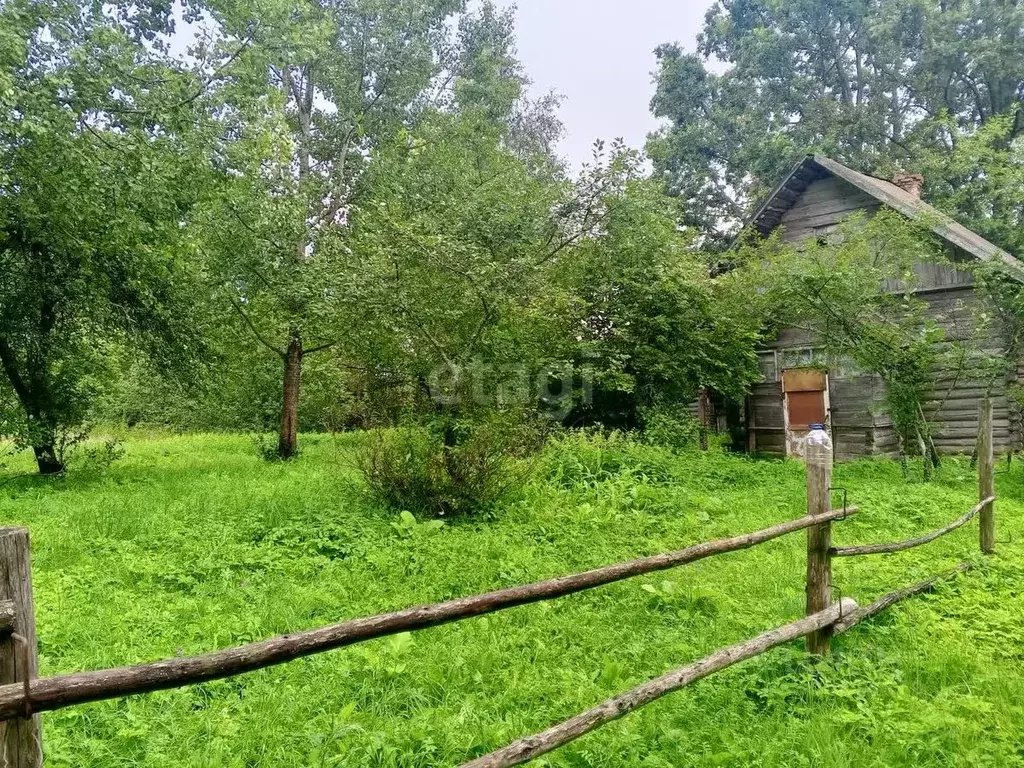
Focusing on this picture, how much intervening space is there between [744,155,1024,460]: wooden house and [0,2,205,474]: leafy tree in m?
11.4

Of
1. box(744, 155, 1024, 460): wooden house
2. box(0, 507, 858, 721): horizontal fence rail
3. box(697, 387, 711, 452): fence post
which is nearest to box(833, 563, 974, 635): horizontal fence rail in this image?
box(0, 507, 858, 721): horizontal fence rail

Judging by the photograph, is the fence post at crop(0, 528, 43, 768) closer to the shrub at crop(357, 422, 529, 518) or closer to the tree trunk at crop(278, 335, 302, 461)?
the shrub at crop(357, 422, 529, 518)

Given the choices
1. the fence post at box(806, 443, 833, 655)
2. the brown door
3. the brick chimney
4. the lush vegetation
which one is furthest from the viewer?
the brick chimney

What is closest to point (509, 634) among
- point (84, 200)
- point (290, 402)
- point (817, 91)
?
point (84, 200)

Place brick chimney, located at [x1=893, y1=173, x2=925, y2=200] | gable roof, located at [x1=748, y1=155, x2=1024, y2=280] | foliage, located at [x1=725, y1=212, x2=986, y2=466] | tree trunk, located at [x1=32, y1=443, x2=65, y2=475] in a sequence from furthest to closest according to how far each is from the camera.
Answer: brick chimney, located at [x1=893, y1=173, x2=925, y2=200] → gable roof, located at [x1=748, y1=155, x2=1024, y2=280] → tree trunk, located at [x1=32, y1=443, x2=65, y2=475] → foliage, located at [x1=725, y1=212, x2=986, y2=466]

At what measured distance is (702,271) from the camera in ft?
43.3

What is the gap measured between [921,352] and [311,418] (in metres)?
16.1

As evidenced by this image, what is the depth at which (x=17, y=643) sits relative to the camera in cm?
151

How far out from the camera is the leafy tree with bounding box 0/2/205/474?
26.5ft

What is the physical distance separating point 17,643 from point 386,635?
1077 mm

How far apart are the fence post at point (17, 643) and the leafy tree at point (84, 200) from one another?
730 centimetres

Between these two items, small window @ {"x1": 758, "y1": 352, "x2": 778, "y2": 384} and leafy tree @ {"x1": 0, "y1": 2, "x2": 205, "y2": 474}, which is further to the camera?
small window @ {"x1": 758, "y1": 352, "x2": 778, "y2": 384}

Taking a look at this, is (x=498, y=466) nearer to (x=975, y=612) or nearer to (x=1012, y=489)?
(x=975, y=612)

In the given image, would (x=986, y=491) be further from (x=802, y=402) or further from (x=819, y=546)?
(x=802, y=402)
